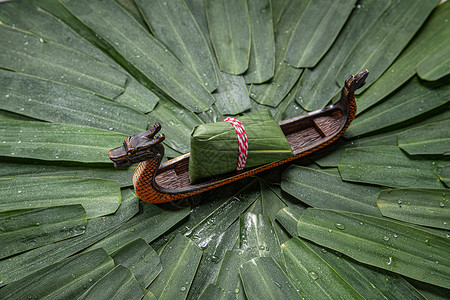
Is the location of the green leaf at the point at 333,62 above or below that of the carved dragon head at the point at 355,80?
above

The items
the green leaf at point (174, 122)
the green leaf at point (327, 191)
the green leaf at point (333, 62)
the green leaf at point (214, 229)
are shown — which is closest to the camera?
the green leaf at point (214, 229)

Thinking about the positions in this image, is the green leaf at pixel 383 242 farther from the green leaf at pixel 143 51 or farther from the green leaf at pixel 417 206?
the green leaf at pixel 143 51

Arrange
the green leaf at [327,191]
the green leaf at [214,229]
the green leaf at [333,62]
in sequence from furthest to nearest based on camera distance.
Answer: the green leaf at [333,62], the green leaf at [327,191], the green leaf at [214,229]

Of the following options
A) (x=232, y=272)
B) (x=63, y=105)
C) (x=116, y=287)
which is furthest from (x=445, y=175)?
(x=63, y=105)

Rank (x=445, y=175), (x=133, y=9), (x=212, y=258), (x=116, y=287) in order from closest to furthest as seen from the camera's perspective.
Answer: (x=116, y=287)
(x=212, y=258)
(x=445, y=175)
(x=133, y=9)

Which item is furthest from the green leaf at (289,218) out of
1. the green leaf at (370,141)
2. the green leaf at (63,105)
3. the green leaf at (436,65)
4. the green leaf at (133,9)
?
the green leaf at (133,9)

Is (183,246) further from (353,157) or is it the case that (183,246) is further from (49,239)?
(353,157)

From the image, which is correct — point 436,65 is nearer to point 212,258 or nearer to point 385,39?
point 385,39
